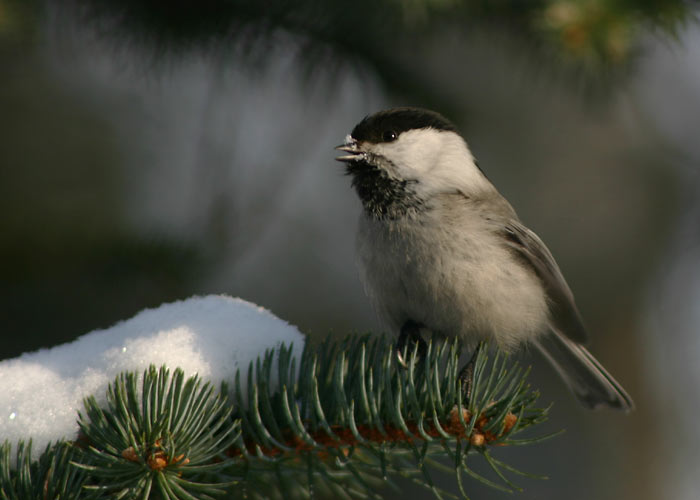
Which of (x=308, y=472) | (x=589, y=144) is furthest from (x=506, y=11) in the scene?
(x=589, y=144)

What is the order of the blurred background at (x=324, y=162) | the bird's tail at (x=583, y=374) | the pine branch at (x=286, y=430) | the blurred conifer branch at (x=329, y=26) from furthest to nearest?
the bird's tail at (x=583, y=374), the blurred background at (x=324, y=162), the blurred conifer branch at (x=329, y=26), the pine branch at (x=286, y=430)

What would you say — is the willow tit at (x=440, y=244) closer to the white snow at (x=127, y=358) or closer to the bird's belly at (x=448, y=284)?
the bird's belly at (x=448, y=284)

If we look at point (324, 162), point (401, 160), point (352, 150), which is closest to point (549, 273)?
point (401, 160)

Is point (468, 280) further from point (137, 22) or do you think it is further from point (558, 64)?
point (137, 22)

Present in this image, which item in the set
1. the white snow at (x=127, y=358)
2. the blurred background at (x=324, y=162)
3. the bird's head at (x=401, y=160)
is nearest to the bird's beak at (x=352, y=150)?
the bird's head at (x=401, y=160)

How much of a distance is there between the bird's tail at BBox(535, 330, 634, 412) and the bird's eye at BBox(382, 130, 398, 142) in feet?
2.76

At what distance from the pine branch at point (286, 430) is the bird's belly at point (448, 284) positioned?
0.60 m

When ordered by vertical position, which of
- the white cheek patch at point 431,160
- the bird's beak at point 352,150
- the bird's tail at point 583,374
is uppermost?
the white cheek patch at point 431,160

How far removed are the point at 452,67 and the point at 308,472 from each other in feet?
10.1

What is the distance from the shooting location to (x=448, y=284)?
186 cm

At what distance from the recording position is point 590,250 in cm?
378

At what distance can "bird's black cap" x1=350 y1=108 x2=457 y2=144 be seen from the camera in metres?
2.06

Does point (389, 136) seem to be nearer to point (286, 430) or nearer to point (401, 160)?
point (401, 160)

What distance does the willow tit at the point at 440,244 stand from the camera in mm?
1888
